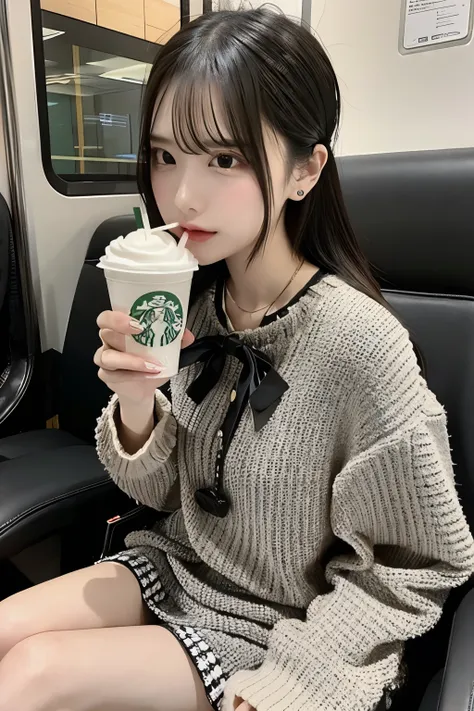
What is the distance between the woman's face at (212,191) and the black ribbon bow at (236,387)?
0.15m

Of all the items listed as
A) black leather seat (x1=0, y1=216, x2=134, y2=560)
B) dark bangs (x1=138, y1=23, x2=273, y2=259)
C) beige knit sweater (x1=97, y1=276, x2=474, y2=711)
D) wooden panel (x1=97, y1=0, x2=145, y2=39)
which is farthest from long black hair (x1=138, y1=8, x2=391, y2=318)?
wooden panel (x1=97, y1=0, x2=145, y2=39)

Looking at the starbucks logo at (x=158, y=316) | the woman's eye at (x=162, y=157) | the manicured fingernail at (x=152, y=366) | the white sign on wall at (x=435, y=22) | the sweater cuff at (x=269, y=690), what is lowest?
the sweater cuff at (x=269, y=690)

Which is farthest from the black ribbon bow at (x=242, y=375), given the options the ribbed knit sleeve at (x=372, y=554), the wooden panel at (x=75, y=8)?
the wooden panel at (x=75, y=8)

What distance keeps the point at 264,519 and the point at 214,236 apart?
1.35ft

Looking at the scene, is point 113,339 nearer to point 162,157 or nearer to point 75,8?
point 162,157

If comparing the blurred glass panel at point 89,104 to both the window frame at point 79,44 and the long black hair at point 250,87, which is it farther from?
the long black hair at point 250,87

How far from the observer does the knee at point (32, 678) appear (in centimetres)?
77

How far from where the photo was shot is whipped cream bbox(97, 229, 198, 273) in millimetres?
669

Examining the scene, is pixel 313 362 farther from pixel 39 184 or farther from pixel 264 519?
pixel 39 184

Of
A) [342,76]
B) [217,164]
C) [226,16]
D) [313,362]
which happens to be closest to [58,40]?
[342,76]

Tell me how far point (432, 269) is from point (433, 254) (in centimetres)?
3

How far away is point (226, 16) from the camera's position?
2.68 ft

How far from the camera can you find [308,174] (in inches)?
34.1

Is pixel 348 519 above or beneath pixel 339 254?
beneath
